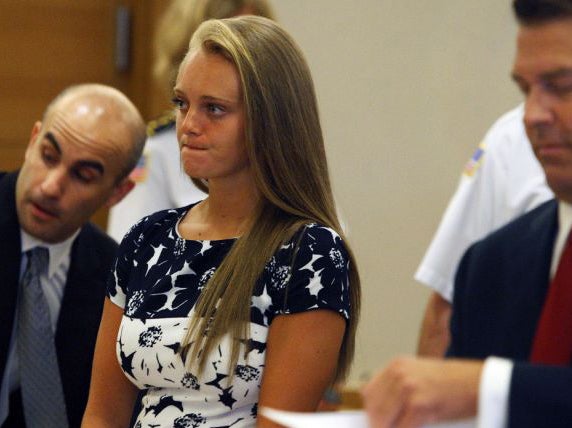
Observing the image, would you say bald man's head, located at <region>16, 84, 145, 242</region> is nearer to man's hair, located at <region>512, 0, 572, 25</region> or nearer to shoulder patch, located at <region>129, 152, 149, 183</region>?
shoulder patch, located at <region>129, 152, 149, 183</region>

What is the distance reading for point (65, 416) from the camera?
92.9 inches

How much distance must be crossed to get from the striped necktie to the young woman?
417mm

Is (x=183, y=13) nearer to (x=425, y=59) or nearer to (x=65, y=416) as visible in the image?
(x=65, y=416)

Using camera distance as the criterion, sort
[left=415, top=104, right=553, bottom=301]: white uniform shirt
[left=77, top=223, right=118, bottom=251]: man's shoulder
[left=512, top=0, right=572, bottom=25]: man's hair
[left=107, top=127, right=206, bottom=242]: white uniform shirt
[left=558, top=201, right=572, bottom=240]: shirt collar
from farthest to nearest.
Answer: [left=107, top=127, right=206, bottom=242]: white uniform shirt, [left=415, top=104, right=553, bottom=301]: white uniform shirt, [left=77, top=223, right=118, bottom=251]: man's shoulder, [left=558, top=201, right=572, bottom=240]: shirt collar, [left=512, top=0, right=572, bottom=25]: man's hair

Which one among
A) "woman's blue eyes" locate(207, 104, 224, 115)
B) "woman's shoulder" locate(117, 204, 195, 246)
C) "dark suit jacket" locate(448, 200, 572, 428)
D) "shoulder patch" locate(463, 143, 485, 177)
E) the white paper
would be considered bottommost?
"shoulder patch" locate(463, 143, 485, 177)

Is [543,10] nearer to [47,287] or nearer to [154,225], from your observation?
[154,225]

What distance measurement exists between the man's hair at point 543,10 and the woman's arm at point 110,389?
921mm

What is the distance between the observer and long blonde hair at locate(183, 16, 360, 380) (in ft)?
5.87

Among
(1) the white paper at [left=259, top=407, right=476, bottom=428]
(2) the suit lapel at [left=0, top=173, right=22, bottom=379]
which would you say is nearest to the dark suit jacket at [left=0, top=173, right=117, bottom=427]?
(2) the suit lapel at [left=0, top=173, right=22, bottom=379]

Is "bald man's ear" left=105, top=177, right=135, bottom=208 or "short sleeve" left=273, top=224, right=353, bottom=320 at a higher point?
"short sleeve" left=273, top=224, right=353, bottom=320

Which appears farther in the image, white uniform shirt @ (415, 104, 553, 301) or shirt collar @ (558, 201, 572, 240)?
white uniform shirt @ (415, 104, 553, 301)

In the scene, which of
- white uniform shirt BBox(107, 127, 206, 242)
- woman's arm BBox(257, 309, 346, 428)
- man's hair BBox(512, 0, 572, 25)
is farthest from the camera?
white uniform shirt BBox(107, 127, 206, 242)

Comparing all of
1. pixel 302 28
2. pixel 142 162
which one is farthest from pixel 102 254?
pixel 302 28

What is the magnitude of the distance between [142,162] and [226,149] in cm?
135
